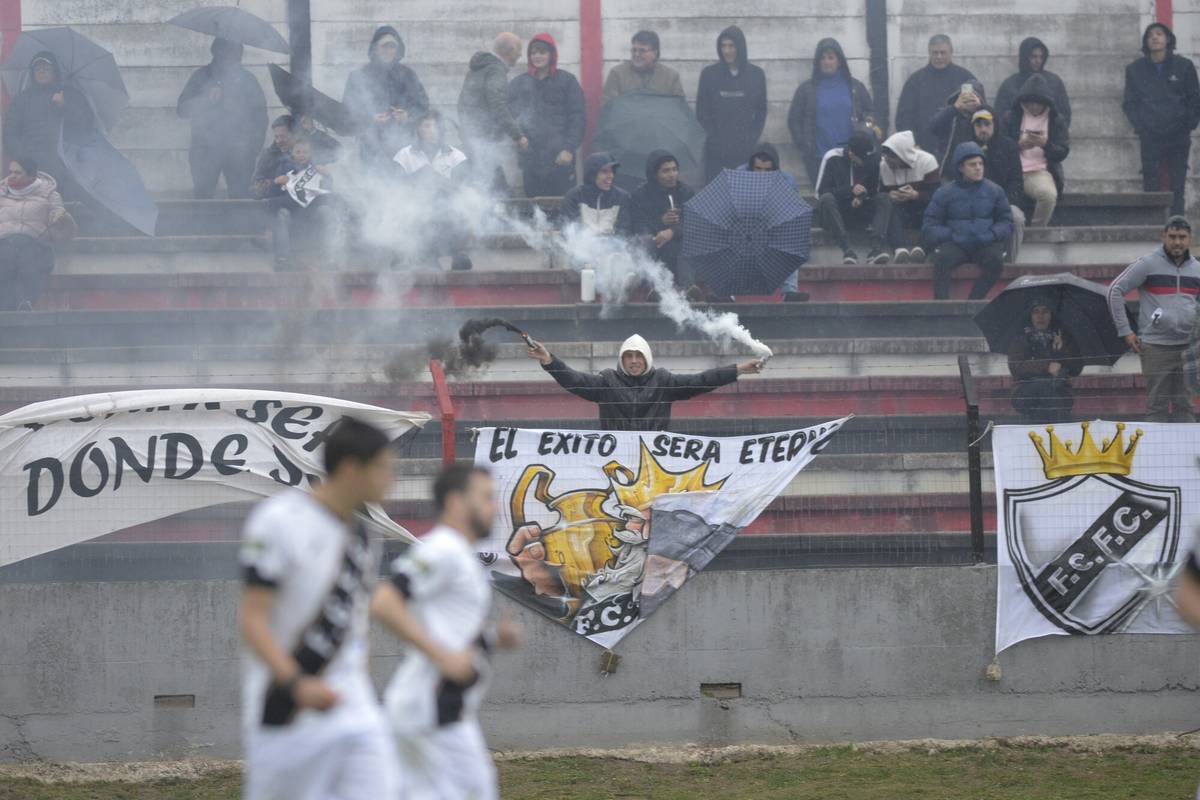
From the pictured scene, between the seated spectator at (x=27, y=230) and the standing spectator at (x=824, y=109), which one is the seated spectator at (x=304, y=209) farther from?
the standing spectator at (x=824, y=109)

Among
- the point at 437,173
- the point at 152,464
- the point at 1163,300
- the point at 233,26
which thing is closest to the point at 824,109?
the point at 437,173

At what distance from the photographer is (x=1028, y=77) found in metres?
16.8

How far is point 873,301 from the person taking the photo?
14641 mm

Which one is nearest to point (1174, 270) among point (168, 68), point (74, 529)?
point (74, 529)

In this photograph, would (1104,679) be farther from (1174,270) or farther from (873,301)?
(873,301)

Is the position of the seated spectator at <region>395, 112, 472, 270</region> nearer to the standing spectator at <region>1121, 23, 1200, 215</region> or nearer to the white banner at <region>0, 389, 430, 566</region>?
the white banner at <region>0, 389, 430, 566</region>

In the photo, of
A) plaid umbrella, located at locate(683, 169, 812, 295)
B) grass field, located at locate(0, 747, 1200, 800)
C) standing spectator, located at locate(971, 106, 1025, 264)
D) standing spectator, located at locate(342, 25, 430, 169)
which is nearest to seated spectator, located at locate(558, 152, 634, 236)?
plaid umbrella, located at locate(683, 169, 812, 295)

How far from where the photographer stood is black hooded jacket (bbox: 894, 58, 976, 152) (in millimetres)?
16797

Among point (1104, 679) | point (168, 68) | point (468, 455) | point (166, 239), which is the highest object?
point (168, 68)

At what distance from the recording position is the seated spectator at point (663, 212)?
1427 cm

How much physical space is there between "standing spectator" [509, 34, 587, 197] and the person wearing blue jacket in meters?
3.62

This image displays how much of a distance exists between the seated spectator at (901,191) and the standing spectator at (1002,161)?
50cm

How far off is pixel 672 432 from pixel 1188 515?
3291 mm

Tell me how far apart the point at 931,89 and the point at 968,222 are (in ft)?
9.75
